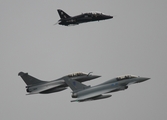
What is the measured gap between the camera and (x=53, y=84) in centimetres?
8825

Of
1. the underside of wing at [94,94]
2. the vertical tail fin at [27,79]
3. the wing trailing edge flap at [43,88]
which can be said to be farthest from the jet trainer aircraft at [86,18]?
the underside of wing at [94,94]

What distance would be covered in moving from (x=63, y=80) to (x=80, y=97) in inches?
383

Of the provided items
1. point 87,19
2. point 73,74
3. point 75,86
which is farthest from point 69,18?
point 75,86

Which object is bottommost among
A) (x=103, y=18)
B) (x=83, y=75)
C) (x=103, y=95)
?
(x=103, y=95)

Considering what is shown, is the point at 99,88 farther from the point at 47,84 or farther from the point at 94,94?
the point at 47,84

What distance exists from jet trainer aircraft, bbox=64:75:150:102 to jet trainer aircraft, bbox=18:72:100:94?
779 centimetres

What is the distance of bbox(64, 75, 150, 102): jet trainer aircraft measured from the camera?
257ft

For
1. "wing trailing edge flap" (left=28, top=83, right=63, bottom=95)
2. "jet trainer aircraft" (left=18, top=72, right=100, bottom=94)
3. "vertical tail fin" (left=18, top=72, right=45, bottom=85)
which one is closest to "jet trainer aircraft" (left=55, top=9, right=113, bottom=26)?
"jet trainer aircraft" (left=18, top=72, right=100, bottom=94)

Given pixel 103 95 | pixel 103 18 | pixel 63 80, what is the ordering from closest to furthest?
1. pixel 103 95
2. pixel 63 80
3. pixel 103 18

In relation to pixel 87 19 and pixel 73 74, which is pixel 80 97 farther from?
pixel 87 19

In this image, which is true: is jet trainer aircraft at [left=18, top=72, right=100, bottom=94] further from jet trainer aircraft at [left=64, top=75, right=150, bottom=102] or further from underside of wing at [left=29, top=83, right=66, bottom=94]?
jet trainer aircraft at [left=64, top=75, right=150, bottom=102]

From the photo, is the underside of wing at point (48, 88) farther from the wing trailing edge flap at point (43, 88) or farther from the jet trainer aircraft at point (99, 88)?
the jet trainer aircraft at point (99, 88)

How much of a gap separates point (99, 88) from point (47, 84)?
41.9 feet

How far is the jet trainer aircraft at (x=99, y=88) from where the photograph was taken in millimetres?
78188
